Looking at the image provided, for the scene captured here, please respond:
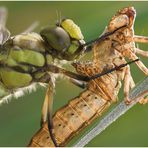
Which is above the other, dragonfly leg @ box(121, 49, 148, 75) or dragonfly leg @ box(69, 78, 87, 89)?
dragonfly leg @ box(121, 49, 148, 75)

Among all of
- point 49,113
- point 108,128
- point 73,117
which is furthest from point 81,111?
point 108,128

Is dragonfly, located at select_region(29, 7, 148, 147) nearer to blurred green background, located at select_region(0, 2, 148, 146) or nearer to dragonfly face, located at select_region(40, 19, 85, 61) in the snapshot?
dragonfly face, located at select_region(40, 19, 85, 61)

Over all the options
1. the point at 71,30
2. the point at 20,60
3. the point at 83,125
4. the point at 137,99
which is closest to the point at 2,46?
the point at 20,60

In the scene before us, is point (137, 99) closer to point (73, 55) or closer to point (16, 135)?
point (73, 55)

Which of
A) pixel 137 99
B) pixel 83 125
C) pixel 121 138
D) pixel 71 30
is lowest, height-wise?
pixel 121 138

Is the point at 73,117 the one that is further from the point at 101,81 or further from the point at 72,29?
the point at 72,29

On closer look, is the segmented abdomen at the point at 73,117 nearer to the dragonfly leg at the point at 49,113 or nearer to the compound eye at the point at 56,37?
the dragonfly leg at the point at 49,113

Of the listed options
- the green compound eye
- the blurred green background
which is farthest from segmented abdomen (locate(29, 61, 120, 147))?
the blurred green background

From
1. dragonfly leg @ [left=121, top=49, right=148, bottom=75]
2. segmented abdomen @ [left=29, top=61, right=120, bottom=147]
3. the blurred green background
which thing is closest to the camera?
dragonfly leg @ [left=121, top=49, right=148, bottom=75]

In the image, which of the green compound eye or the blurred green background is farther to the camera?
the blurred green background

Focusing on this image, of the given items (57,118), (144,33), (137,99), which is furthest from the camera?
(144,33)
